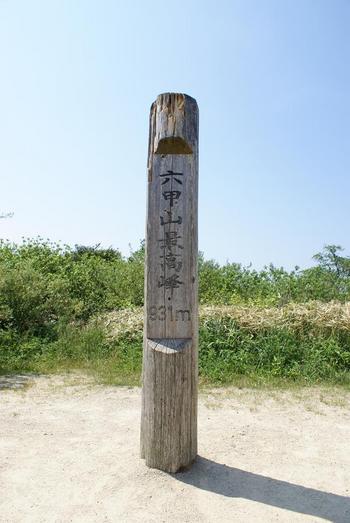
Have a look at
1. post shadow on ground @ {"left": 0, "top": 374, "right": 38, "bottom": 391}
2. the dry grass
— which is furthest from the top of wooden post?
the dry grass

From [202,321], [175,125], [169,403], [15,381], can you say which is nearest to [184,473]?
[169,403]

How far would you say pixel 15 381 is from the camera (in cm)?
605

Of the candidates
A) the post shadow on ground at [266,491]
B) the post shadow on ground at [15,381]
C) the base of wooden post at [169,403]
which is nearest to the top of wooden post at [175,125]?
the base of wooden post at [169,403]

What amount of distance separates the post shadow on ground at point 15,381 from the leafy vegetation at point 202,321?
371 millimetres

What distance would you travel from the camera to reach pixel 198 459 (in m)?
3.61

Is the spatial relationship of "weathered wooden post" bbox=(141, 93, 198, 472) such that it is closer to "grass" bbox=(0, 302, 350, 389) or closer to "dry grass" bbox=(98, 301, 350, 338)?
"grass" bbox=(0, 302, 350, 389)

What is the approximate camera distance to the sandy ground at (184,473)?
2906mm

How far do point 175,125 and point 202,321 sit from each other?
4.42 metres

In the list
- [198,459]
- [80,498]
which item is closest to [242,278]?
[198,459]

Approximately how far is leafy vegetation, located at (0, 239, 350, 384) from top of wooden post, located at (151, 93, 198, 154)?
360cm

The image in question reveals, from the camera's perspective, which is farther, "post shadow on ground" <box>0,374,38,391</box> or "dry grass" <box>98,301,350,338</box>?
"dry grass" <box>98,301,350,338</box>

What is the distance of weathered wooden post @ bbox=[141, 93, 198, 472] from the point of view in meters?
3.39

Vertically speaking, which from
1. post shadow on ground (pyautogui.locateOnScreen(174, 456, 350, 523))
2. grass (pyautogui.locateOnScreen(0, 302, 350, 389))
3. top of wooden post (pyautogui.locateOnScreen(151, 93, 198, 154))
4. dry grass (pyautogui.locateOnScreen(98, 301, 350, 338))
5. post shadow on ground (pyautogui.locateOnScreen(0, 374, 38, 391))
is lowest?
post shadow on ground (pyautogui.locateOnScreen(174, 456, 350, 523))

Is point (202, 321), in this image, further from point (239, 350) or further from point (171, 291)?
point (171, 291)
